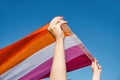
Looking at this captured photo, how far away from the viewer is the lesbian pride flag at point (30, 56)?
13.2ft

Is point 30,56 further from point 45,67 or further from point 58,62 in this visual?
point 58,62

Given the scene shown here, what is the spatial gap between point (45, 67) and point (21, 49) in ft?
1.64

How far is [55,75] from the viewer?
73.0 inches

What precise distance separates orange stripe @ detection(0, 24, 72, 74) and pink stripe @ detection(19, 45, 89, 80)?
0.27 meters

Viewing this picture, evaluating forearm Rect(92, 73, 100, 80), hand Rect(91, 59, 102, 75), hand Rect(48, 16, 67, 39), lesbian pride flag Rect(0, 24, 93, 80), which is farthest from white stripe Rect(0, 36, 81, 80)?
hand Rect(48, 16, 67, 39)

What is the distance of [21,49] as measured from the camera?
163 inches

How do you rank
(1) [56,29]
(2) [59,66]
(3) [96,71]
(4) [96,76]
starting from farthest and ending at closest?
(3) [96,71]
(4) [96,76]
(1) [56,29]
(2) [59,66]

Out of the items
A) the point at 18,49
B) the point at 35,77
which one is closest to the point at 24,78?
the point at 35,77

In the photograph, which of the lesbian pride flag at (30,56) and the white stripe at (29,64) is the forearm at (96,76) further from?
the white stripe at (29,64)

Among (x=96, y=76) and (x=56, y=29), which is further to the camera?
(x=96, y=76)

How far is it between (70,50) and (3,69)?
49.8 inches

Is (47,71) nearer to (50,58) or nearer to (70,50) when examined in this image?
(50,58)

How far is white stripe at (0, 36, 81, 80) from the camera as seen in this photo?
13.4 ft

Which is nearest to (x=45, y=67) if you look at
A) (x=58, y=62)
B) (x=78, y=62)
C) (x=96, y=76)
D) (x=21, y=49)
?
(x=21, y=49)
